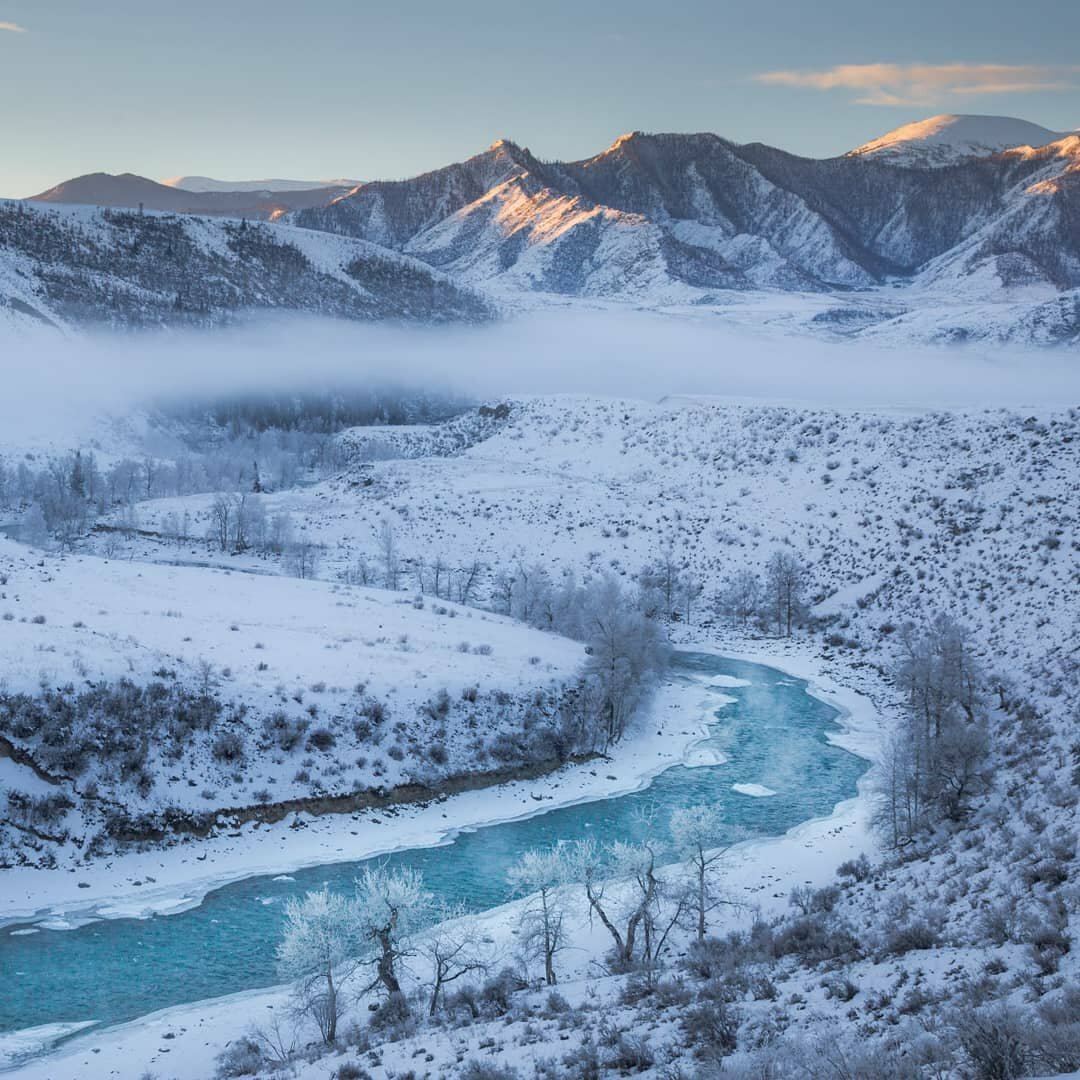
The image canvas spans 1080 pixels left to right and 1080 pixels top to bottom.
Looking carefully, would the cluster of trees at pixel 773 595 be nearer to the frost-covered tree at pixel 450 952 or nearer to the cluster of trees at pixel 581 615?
the cluster of trees at pixel 581 615

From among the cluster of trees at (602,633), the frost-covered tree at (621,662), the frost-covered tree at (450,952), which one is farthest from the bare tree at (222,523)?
the frost-covered tree at (450,952)

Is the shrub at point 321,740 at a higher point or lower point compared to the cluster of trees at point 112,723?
lower

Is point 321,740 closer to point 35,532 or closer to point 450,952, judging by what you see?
point 450,952

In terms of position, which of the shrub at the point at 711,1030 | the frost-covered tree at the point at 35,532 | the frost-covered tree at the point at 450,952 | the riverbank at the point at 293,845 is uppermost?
the shrub at the point at 711,1030

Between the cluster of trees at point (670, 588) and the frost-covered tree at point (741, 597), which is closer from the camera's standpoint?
the frost-covered tree at point (741, 597)

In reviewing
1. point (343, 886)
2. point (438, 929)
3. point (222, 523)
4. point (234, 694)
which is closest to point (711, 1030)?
point (438, 929)

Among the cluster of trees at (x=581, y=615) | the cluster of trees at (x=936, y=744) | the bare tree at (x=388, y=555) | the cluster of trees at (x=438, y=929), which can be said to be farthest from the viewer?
the bare tree at (x=388, y=555)
